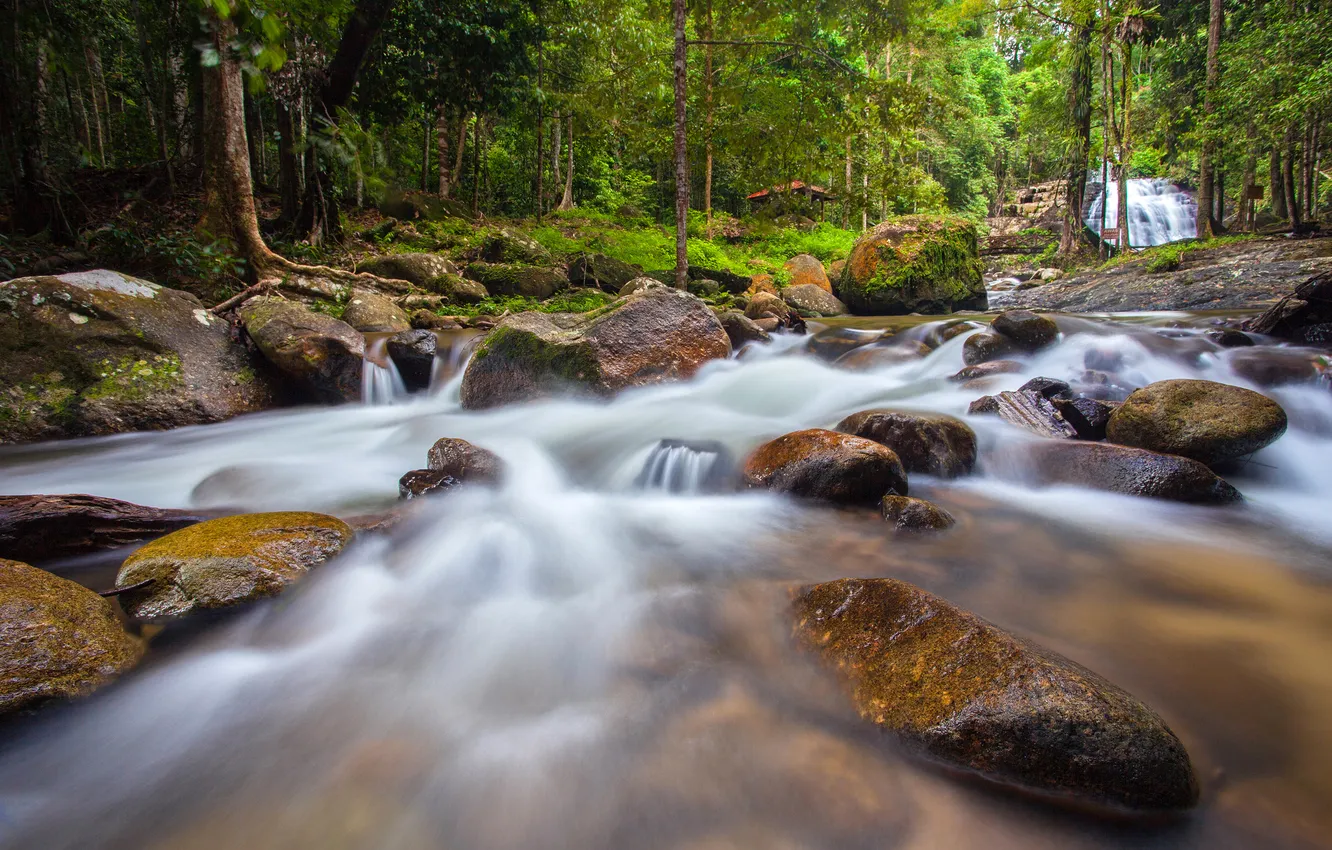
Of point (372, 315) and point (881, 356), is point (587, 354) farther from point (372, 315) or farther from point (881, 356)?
point (372, 315)

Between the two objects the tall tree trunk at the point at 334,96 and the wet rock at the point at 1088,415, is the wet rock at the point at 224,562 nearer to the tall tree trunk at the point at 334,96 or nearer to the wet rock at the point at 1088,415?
the wet rock at the point at 1088,415

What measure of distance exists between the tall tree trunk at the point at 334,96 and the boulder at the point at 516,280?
2862mm

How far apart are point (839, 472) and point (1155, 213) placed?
114 ft

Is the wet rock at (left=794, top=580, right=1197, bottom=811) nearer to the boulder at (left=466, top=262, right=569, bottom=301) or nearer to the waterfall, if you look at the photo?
the boulder at (left=466, top=262, right=569, bottom=301)

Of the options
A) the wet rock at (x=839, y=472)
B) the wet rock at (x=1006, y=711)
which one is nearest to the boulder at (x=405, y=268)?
the wet rock at (x=839, y=472)

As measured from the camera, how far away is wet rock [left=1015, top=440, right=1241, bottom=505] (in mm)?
3713

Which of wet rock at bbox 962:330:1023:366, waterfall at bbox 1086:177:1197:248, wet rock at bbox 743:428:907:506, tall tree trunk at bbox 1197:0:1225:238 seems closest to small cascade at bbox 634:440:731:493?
wet rock at bbox 743:428:907:506

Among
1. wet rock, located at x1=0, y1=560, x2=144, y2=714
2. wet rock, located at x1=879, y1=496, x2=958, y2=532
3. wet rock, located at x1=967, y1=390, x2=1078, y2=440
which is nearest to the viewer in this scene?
wet rock, located at x1=0, y1=560, x2=144, y2=714

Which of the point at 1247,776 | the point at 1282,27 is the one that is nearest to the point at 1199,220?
the point at 1282,27

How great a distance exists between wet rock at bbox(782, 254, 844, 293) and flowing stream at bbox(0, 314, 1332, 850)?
11.6 m

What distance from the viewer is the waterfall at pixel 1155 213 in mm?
26766

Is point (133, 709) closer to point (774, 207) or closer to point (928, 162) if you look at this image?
point (774, 207)

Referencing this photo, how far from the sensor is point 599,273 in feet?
45.6

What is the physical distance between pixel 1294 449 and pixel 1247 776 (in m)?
4.02
